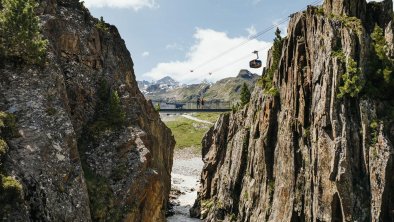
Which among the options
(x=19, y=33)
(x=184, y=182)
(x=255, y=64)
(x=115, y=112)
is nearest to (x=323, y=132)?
(x=115, y=112)

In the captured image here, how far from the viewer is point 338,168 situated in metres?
43.8

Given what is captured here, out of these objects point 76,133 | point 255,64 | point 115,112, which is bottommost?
point 76,133

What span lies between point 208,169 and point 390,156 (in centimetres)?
4909

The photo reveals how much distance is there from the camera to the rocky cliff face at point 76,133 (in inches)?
1412

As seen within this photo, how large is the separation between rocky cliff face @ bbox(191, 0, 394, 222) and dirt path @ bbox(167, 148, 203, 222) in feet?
49.5

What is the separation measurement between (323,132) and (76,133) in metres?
29.0

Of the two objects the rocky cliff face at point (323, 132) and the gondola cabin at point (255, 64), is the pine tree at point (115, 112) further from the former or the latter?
the gondola cabin at point (255, 64)

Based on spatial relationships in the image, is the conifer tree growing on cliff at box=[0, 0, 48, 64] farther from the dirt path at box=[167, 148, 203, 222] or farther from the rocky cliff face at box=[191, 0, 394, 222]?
the dirt path at box=[167, 148, 203, 222]

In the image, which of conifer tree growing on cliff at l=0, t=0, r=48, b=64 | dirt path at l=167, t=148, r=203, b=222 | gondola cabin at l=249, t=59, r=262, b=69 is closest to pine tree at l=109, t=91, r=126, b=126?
conifer tree growing on cliff at l=0, t=0, r=48, b=64

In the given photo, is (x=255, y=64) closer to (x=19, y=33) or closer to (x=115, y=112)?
(x=115, y=112)

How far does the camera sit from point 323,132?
153ft

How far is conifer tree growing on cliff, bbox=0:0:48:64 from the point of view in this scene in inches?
1746

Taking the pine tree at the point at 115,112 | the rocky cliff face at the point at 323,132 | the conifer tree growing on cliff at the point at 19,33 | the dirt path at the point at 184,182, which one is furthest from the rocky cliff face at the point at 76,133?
the dirt path at the point at 184,182

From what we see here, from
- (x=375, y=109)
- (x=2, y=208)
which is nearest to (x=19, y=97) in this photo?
(x=2, y=208)
